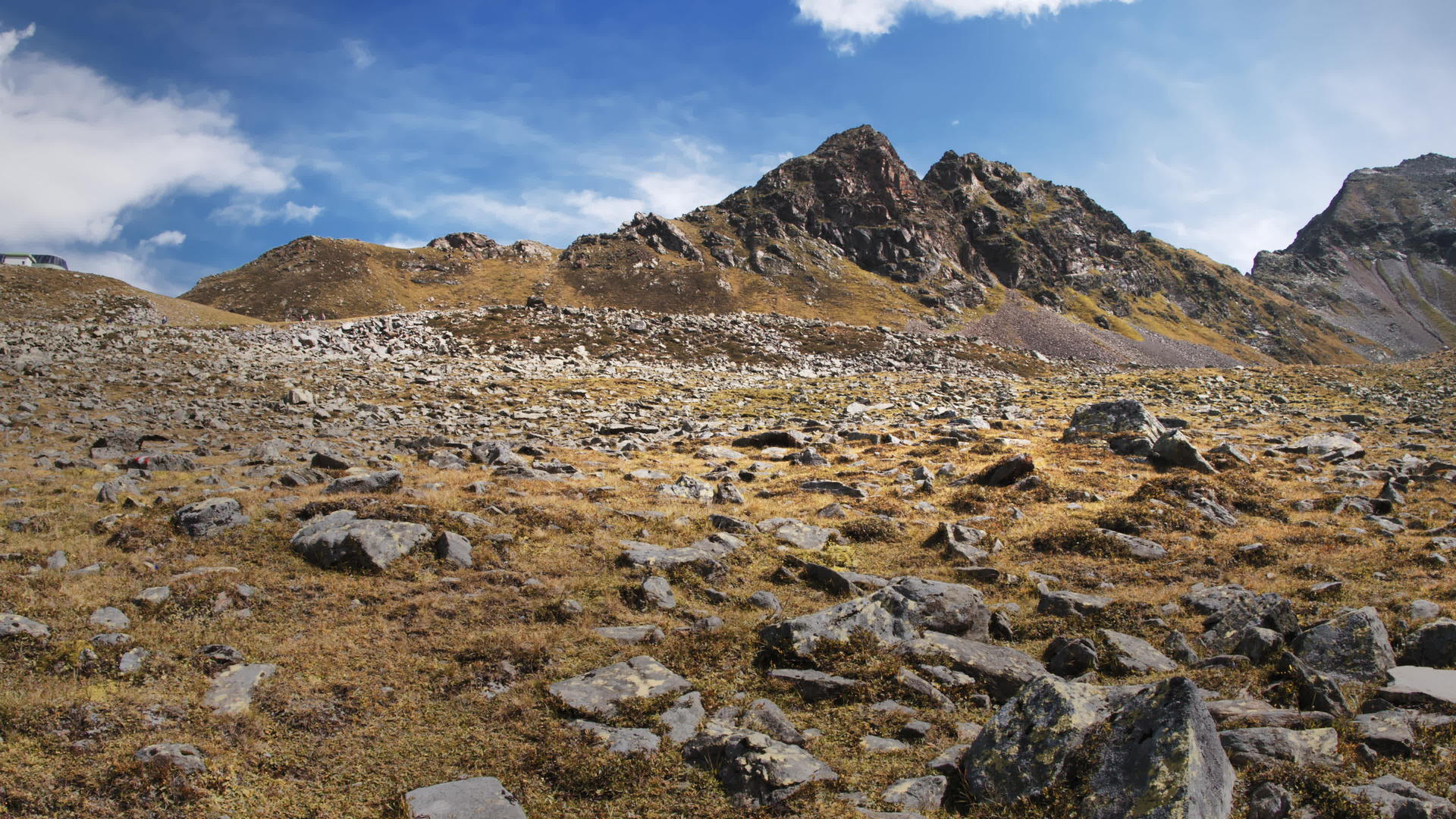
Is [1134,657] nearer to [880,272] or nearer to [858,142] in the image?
[880,272]

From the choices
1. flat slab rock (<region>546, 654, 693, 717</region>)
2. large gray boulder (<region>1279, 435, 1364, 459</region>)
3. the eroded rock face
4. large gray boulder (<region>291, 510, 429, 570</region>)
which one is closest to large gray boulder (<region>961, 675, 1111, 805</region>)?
the eroded rock face

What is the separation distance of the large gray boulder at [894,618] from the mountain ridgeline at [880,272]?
80.3m

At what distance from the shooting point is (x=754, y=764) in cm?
679

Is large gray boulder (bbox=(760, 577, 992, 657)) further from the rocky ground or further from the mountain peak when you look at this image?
the mountain peak

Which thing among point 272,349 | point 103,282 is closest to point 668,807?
point 272,349

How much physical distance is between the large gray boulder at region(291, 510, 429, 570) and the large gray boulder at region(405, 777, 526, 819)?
19.6 ft

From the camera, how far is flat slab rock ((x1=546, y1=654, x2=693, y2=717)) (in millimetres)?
8141

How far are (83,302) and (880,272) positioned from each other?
115m

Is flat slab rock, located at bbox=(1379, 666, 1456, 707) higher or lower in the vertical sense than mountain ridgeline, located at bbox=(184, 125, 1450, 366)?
lower

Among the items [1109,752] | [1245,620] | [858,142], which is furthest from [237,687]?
[858,142]

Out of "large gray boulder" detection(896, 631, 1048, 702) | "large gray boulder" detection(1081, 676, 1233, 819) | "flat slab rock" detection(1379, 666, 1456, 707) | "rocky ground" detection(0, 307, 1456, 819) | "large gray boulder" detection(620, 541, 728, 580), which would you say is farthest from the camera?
"large gray boulder" detection(620, 541, 728, 580)

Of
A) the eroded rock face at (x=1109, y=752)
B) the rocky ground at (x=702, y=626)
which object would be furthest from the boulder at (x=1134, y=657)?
the eroded rock face at (x=1109, y=752)

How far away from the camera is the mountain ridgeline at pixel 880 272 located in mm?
94562

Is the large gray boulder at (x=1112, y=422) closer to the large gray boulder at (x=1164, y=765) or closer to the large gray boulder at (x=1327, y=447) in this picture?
the large gray boulder at (x=1327, y=447)
